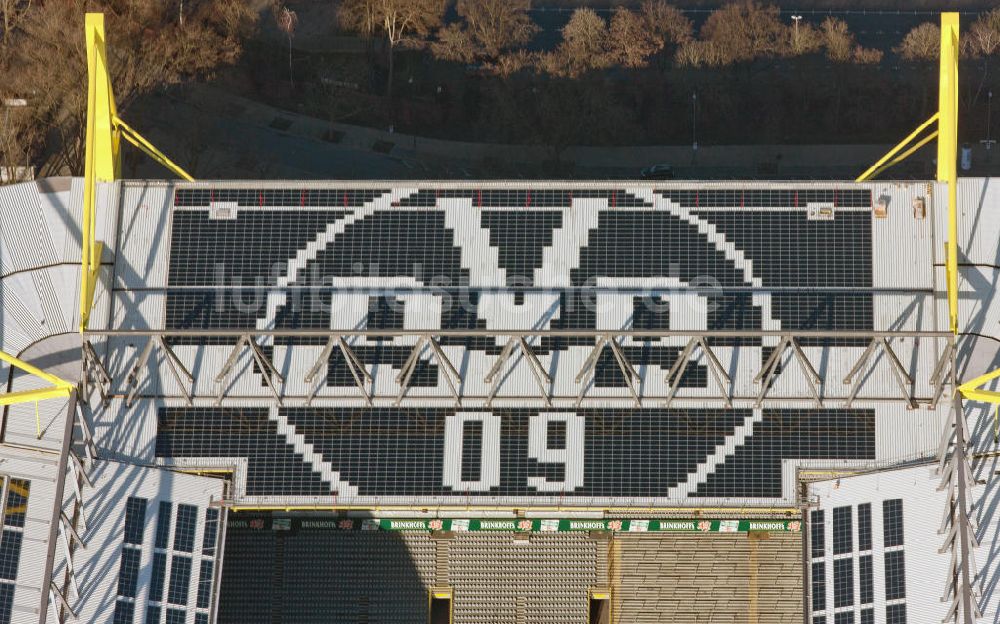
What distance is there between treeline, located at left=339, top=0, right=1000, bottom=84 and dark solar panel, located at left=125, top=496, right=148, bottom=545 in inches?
1998

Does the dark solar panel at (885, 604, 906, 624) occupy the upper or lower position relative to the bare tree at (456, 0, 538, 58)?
lower

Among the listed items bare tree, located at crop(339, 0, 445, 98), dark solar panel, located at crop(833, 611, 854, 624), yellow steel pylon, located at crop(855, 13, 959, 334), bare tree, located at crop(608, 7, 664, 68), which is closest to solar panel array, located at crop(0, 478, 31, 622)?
bare tree, located at crop(339, 0, 445, 98)

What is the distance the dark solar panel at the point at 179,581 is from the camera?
3103 inches

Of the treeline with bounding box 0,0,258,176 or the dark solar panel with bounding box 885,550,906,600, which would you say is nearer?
the dark solar panel with bounding box 885,550,906,600

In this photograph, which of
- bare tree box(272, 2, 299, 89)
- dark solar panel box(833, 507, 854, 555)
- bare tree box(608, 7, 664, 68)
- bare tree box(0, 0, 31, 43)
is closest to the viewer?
dark solar panel box(833, 507, 854, 555)

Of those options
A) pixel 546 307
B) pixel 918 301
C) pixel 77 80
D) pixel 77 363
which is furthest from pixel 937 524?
pixel 77 80

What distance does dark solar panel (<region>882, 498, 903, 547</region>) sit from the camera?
7869 centimetres

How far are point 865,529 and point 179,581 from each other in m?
44.3

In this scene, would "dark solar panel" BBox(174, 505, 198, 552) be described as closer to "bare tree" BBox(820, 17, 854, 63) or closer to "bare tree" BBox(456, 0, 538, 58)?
"bare tree" BBox(456, 0, 538, 58)

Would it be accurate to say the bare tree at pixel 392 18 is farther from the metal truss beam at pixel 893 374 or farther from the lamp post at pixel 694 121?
the metal truss beam at pixel 893 374

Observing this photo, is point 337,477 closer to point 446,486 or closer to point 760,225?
point 446,486

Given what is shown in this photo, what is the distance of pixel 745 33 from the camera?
11300 centimetres

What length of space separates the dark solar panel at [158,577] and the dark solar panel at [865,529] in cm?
4486

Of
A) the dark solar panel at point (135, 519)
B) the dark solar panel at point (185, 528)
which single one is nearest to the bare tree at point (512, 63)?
the dark solar panel at point (185, 528)
